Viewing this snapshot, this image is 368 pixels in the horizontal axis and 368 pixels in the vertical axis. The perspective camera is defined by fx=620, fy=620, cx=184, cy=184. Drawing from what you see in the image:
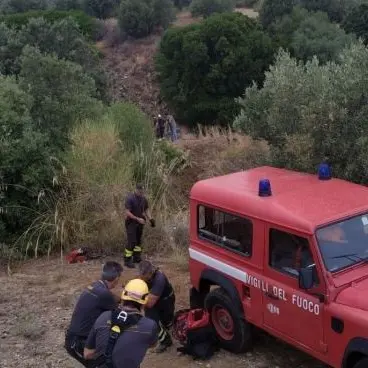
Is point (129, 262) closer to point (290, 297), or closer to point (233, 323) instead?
point (233, 323)

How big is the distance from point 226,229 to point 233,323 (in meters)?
1.02

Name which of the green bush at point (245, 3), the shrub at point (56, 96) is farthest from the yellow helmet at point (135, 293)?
the green bush at point (245, 3)

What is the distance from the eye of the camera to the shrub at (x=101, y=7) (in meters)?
56.8

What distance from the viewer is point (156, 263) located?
10492 mm

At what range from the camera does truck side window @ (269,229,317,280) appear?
547 centimetres

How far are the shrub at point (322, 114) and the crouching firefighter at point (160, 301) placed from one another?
3.59m

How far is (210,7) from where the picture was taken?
177ft

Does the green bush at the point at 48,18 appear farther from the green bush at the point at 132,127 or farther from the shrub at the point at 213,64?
the green bush at the point at 132,127

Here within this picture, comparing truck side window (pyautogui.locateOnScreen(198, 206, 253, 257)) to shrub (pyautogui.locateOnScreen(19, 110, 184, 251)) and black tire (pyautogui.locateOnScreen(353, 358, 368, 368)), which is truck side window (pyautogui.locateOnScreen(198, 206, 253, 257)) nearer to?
black tire (pyautogui.locateOnScreen(353, 358, 368, 368))

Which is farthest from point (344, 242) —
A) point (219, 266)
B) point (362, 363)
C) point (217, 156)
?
point (217, 156)

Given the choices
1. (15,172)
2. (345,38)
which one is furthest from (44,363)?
(345,38)

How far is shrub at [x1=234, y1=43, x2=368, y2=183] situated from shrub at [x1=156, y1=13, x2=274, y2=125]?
26.6 metres

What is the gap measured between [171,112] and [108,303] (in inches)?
1435

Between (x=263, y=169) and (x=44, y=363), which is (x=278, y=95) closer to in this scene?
(x=263, y=169)
